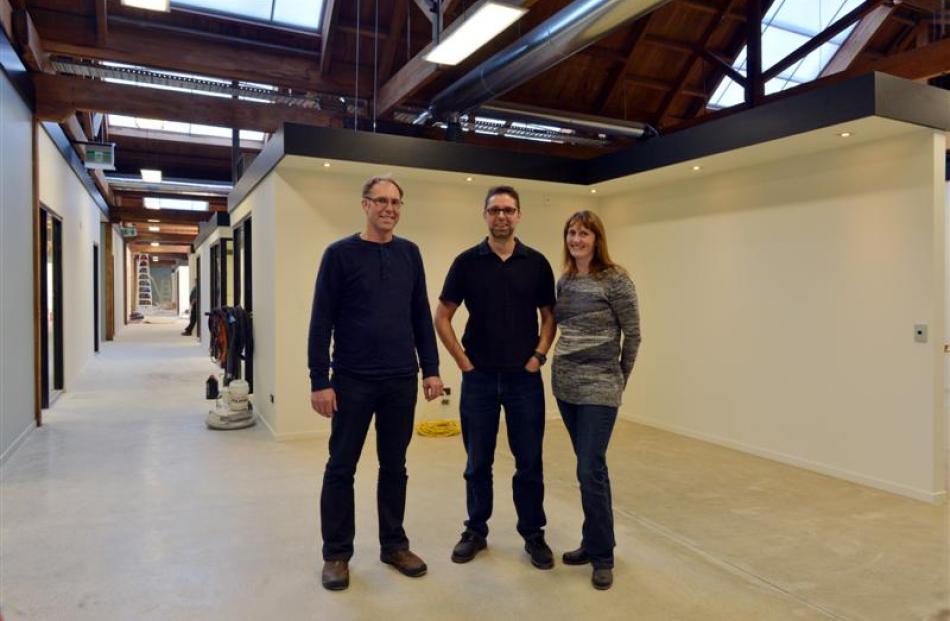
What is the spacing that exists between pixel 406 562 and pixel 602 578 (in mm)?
783

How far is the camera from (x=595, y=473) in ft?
7.82

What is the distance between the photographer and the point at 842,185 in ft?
13.0

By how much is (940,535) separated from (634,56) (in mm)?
5997

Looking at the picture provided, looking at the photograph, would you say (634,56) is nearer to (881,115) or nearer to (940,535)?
(881,115)

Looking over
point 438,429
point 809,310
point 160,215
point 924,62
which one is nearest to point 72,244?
point 438,429

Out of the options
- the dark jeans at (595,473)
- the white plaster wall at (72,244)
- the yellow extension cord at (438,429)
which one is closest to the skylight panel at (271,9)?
the white plaster wall at (72,244)

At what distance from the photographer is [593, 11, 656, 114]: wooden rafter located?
7.00 metres

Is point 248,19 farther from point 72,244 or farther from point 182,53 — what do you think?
point 72,244

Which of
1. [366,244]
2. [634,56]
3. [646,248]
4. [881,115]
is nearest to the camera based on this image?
[366,244]

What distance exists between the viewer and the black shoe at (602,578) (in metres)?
2.38

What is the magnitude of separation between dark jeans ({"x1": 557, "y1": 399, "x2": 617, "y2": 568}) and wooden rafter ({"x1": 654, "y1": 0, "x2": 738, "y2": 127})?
21.5 feet

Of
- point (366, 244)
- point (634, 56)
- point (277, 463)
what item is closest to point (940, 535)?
point (366, 244)

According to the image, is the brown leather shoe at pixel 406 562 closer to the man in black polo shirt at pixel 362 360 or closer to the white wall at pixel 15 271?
the man in black polo shirt at pixel 362 360

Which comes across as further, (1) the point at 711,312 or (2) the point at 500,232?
(1) the point at 711,312
